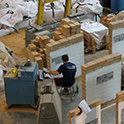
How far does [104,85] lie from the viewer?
8.30 metres

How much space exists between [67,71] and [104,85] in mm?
1043

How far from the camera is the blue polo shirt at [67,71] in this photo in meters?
8.50

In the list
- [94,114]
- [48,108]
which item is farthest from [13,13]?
[94,114]

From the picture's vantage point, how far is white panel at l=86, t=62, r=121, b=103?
26.3ft

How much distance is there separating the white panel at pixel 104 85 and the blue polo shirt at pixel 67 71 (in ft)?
2.43

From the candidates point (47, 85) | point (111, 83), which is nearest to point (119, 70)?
point (111, 83)

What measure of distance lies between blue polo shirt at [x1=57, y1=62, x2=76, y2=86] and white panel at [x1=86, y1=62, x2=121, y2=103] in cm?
74

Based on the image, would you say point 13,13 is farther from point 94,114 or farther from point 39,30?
point 94,114

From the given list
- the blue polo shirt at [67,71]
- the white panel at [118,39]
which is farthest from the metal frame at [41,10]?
the blue polo shirt at [67,71]

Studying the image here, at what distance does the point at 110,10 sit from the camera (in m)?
16.5

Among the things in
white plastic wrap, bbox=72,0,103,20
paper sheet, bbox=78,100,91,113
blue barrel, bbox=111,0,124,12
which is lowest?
blue barrel, bbox=111,0,124,12

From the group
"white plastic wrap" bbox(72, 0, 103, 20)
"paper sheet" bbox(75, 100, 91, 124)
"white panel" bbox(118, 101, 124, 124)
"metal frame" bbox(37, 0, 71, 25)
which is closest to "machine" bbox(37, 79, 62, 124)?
"paper sheet" bbox(75, 100, 91, 124)

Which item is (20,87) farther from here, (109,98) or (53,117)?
(109,98)

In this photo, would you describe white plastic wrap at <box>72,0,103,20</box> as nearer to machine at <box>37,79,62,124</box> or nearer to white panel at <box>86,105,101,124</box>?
machine at <box>37,79,62,124</box>
